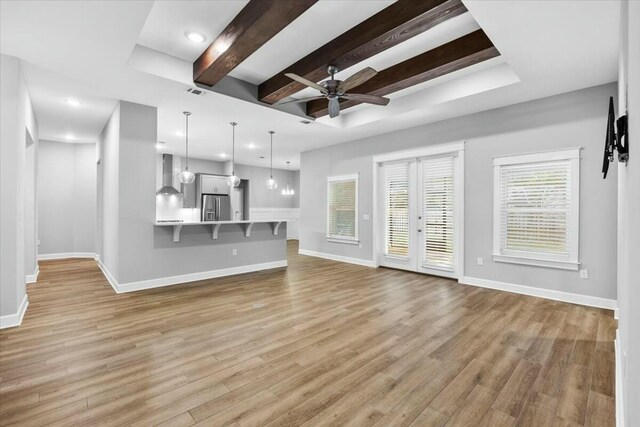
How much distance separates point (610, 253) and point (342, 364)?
392 cm

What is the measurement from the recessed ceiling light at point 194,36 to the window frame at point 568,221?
4.53 metres

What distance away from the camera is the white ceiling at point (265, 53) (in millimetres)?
2586

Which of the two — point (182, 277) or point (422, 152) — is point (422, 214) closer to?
point (422, 152)

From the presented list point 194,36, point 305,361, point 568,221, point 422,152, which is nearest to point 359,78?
point 194,36

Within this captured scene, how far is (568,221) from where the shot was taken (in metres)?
4.13

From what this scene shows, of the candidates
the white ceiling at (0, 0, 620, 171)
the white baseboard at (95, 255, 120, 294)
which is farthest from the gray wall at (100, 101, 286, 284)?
the white ceiling at (0, 0, 620, 171)

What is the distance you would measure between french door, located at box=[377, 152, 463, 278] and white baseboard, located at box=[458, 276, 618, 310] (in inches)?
15.1

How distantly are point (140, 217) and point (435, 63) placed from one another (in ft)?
15.5

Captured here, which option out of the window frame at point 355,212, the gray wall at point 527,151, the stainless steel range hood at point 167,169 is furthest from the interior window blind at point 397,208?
the stainless steel range hood at point 167,169

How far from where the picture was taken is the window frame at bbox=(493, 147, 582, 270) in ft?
13.3

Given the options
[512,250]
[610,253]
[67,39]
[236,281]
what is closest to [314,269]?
[236,281]

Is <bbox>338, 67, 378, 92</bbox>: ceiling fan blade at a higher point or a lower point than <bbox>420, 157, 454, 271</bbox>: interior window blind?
higher

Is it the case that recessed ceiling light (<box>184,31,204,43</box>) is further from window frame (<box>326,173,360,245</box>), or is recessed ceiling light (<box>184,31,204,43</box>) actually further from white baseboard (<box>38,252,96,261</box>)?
white baseboard (<box>38,252,96,261</box>)

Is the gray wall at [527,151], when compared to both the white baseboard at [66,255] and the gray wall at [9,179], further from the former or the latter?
the white baseboard at [66,255]
